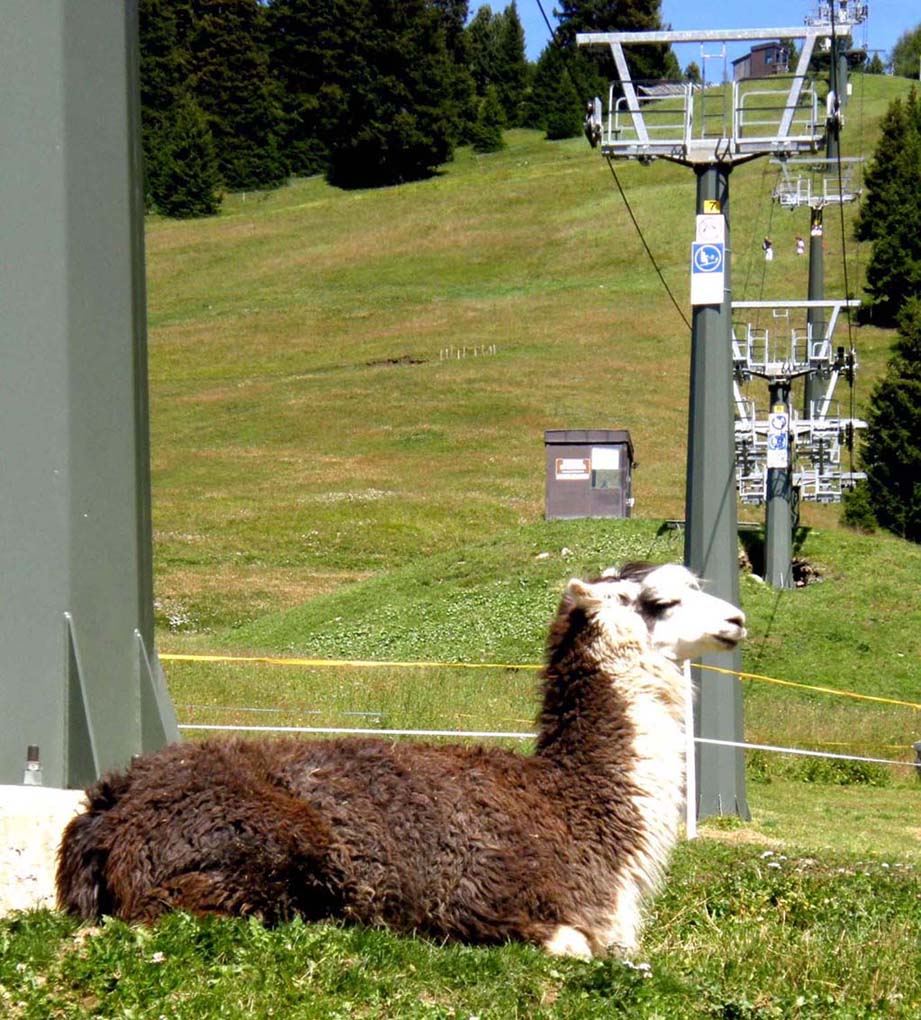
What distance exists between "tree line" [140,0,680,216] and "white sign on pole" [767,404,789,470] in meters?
94.2

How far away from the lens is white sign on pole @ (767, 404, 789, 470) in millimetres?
30578

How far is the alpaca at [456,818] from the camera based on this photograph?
5.71 meters

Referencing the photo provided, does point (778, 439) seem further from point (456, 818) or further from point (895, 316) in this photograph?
point (895, 316)

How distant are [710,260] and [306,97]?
12699 cm

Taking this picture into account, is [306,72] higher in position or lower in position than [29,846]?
higher

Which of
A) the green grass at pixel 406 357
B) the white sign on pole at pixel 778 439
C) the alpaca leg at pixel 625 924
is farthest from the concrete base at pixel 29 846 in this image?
the green grass at pixel 406 357

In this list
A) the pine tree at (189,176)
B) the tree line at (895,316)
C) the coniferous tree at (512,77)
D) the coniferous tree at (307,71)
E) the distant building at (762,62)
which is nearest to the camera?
the distant building at (762,62)

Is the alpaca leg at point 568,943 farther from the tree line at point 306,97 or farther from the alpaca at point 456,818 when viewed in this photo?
the tree line at point 306,97

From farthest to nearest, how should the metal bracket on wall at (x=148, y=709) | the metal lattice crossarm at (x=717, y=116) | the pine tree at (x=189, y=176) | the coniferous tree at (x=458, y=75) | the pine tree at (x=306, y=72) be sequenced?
the pine tree at (x=306, y=72)
the coniferous tree at (x=458, y=75)
the pine tree at (x=189, y=176)
the metal lattice crossarm at (x=717, y=116)
the metal bracket on wall at (x=148, y=709)

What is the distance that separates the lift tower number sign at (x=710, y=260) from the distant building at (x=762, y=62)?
2.80 meters

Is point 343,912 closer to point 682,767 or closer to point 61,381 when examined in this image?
point 682,767

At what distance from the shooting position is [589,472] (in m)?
37.2

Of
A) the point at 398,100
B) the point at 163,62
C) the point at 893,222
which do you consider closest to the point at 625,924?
the point at 893,222

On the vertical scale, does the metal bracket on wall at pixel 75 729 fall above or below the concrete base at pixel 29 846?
above
